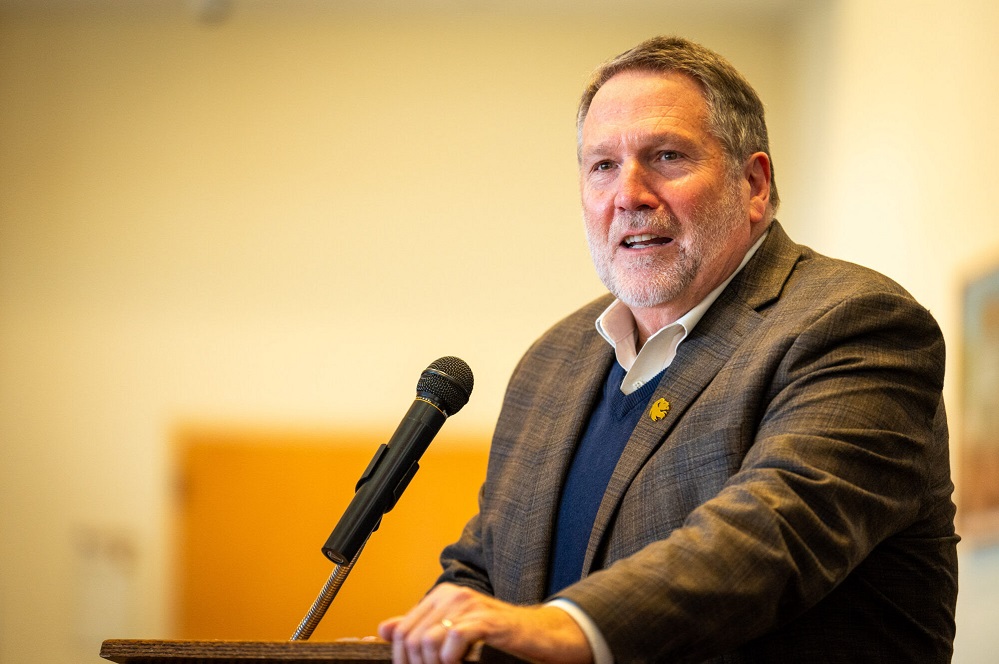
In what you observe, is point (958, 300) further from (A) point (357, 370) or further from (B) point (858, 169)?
(A) point (357, 370)

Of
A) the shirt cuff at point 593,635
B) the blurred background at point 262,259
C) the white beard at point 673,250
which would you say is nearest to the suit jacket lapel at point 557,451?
the white beard at point 673,250

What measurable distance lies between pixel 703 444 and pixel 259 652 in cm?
68

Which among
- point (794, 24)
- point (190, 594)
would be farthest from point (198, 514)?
point (794, 24)

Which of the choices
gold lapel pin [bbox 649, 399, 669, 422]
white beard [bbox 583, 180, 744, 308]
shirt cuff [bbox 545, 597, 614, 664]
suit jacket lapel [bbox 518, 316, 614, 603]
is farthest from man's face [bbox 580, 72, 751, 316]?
shirt cuff [bbox 545, 597, 614, 664]

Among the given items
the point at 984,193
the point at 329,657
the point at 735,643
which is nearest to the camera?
the point at 329,657

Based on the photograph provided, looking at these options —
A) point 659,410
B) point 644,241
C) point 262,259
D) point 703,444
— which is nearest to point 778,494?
point 703,444

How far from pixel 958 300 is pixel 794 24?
255 cm

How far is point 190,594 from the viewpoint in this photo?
18.0 ft

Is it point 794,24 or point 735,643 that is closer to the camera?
point 735,643

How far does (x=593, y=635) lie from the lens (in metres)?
1.17

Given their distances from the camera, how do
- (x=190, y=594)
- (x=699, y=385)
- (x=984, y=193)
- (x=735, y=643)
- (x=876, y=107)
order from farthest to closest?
(x=190, y=594), (x=876, y=107), (x=984, y=193), (x=699, y=385), (x=735, y=643)

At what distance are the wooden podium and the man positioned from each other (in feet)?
0.08

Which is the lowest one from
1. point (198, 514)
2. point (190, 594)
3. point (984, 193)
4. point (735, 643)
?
point (190, 594)

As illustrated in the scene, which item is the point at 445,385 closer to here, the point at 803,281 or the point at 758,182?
the point at 803,281
